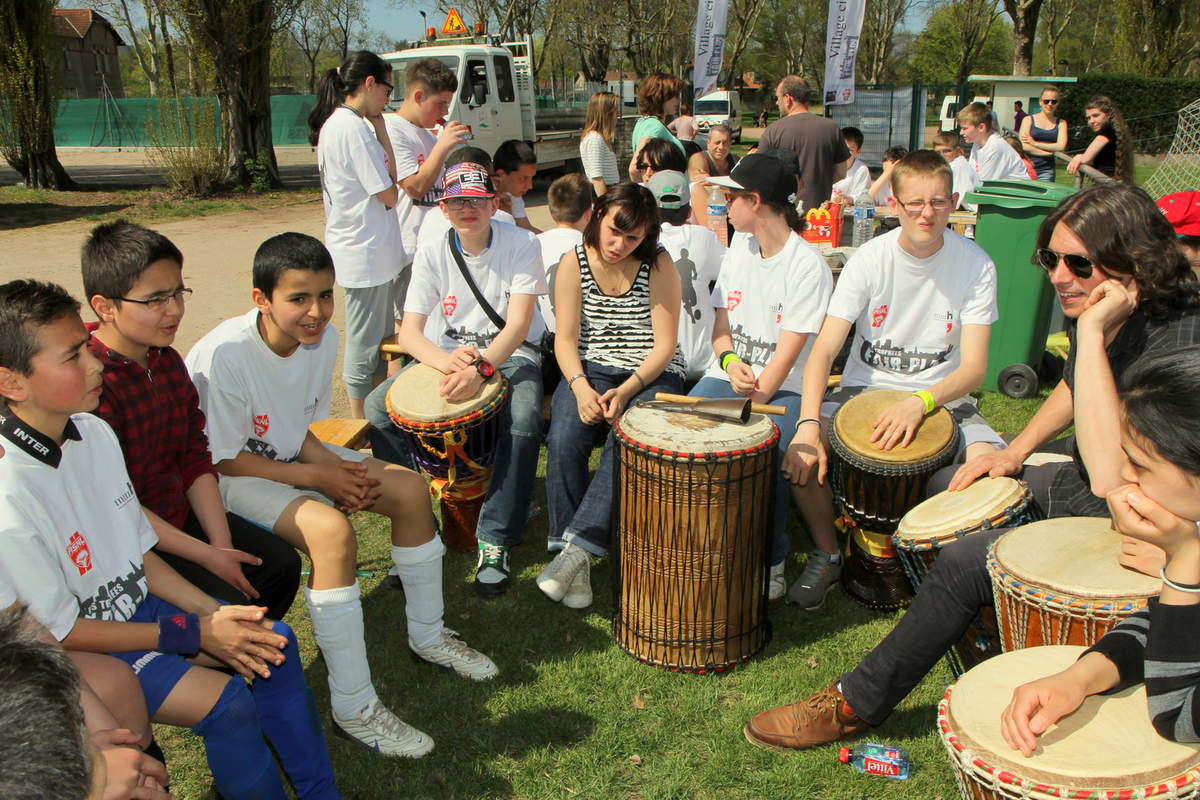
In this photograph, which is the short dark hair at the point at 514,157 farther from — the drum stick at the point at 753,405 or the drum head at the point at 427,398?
the drum stick at the point at 753,405

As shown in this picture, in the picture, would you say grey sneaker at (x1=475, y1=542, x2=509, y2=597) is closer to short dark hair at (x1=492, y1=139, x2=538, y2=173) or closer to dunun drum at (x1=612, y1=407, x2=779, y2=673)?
dunun drum at (x1=612, y1=407, x2=779, y2=673)

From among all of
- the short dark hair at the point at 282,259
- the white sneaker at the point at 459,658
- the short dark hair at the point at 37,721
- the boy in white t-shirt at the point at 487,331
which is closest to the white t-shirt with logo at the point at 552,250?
the boy in white t-shirt at the point at 487,331

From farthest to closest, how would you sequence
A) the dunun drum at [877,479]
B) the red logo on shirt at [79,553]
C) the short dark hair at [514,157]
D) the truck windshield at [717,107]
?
the truck windshield at [717,107] < the short dark hair at [514,157] < the dunun drum at [877,479] < the red logo on shirt at [79,553]

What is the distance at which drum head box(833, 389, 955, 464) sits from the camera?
124 inches

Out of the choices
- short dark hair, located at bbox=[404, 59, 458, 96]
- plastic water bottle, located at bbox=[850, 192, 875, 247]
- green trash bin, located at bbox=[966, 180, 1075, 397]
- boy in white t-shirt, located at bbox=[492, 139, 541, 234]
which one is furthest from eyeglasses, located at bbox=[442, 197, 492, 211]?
green trash bin, located at bbox=[966, 180, 1075, 397]

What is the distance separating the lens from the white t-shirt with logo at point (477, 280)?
160 inches

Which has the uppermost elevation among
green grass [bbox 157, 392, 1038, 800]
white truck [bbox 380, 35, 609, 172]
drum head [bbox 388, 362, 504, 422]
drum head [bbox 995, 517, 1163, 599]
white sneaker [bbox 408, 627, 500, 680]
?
white truck [bbox 380, 35, 609, 172]

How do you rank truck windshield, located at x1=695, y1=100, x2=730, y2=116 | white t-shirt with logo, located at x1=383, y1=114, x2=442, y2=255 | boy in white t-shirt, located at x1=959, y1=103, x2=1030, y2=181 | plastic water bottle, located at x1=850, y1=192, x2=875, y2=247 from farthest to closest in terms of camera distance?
truck windshield, located at x1=695, y1=100, x2=730, y2=116, boy in white t-shirt, located at x1=959, y1=103, x2=1030, y2=181, plastic water bottle, located at x1=850, y1=192, x2=875, y2=247, white t-shirt with logo, located at x1=383, y1=114, x2=442, y2=255

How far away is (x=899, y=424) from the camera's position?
318 centimetres

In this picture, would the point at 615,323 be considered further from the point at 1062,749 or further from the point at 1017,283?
the point at 1017,283

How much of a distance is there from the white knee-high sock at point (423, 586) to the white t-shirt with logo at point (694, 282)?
1848 millimetres

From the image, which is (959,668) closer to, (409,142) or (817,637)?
(817,637)

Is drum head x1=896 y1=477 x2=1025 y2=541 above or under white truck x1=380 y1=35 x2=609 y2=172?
under

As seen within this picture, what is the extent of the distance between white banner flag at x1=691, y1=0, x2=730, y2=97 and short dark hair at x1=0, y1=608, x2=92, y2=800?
15.8 metres
